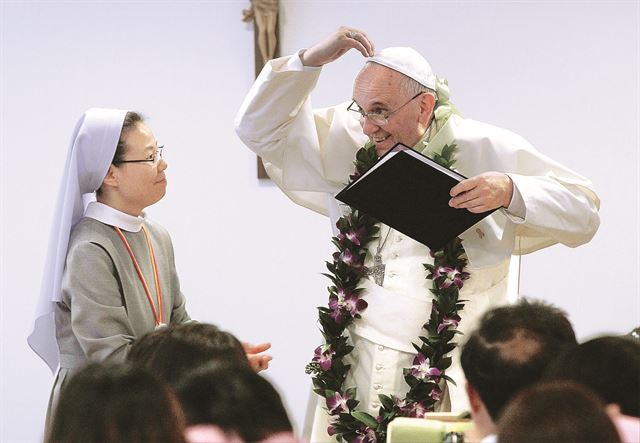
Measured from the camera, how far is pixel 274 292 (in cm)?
666

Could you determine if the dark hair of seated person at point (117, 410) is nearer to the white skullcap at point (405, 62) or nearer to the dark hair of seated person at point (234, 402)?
the dark hair of seated person at point (234, 402)

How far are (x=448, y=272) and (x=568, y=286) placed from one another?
2522 millimetres

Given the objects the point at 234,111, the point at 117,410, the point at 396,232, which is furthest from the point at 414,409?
the point at 234,111

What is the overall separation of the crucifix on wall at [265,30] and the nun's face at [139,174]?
2.42m

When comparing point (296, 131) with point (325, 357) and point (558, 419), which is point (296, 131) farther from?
point (558, 419)

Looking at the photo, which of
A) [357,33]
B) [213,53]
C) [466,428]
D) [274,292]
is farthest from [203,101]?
[466,428]

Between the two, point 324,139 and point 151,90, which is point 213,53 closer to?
point 151,90

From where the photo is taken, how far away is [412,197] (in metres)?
3.84

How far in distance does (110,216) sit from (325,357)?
95cm

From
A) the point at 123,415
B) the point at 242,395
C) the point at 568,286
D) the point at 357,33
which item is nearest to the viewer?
the point at 123,415

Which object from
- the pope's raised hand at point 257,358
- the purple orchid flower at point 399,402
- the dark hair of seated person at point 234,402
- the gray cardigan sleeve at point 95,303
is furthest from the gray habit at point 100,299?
the dark hair of seated person at point 234,402

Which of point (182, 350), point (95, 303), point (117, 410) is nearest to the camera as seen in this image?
point (117, 410)

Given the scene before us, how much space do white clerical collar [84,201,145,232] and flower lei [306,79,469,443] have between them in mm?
792

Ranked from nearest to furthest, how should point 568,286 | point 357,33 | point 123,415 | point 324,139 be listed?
point 123,415 → point 357,33 → point 324,139 → point 568,286
